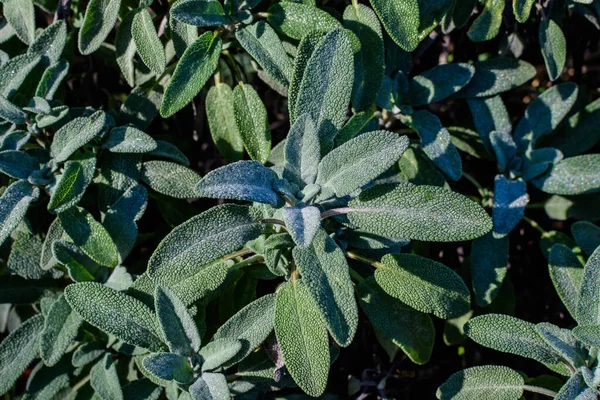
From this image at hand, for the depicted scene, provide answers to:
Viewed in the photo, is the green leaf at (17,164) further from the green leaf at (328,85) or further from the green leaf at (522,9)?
the green leaf at (522,9)

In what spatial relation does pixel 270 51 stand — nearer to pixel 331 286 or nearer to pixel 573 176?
pixel 331 286

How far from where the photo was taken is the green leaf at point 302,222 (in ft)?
3.78

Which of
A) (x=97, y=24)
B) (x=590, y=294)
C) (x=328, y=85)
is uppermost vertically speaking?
(x=97, y=24)

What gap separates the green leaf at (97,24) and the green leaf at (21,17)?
18 cm

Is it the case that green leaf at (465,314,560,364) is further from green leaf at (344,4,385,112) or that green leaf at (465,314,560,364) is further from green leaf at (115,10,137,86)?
green leaf at (115,10,137,86)

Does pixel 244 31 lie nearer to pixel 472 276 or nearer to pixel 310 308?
pixel 310 308

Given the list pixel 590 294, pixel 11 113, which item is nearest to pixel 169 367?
pixel 11 113

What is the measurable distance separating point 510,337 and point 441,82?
69cm

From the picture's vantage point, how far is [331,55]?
1.31 metres

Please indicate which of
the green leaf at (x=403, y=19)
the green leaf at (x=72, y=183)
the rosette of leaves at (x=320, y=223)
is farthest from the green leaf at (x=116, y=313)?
the green leaf at (x=403, y=19)

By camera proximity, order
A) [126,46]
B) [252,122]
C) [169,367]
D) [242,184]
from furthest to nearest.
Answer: [126,46] → [252,122] → [169,367] → [242,184]

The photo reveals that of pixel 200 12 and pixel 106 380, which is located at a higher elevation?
pixel 200 12

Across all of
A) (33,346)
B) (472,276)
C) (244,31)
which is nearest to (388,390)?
(472,276)

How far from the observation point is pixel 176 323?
52.8 inches
